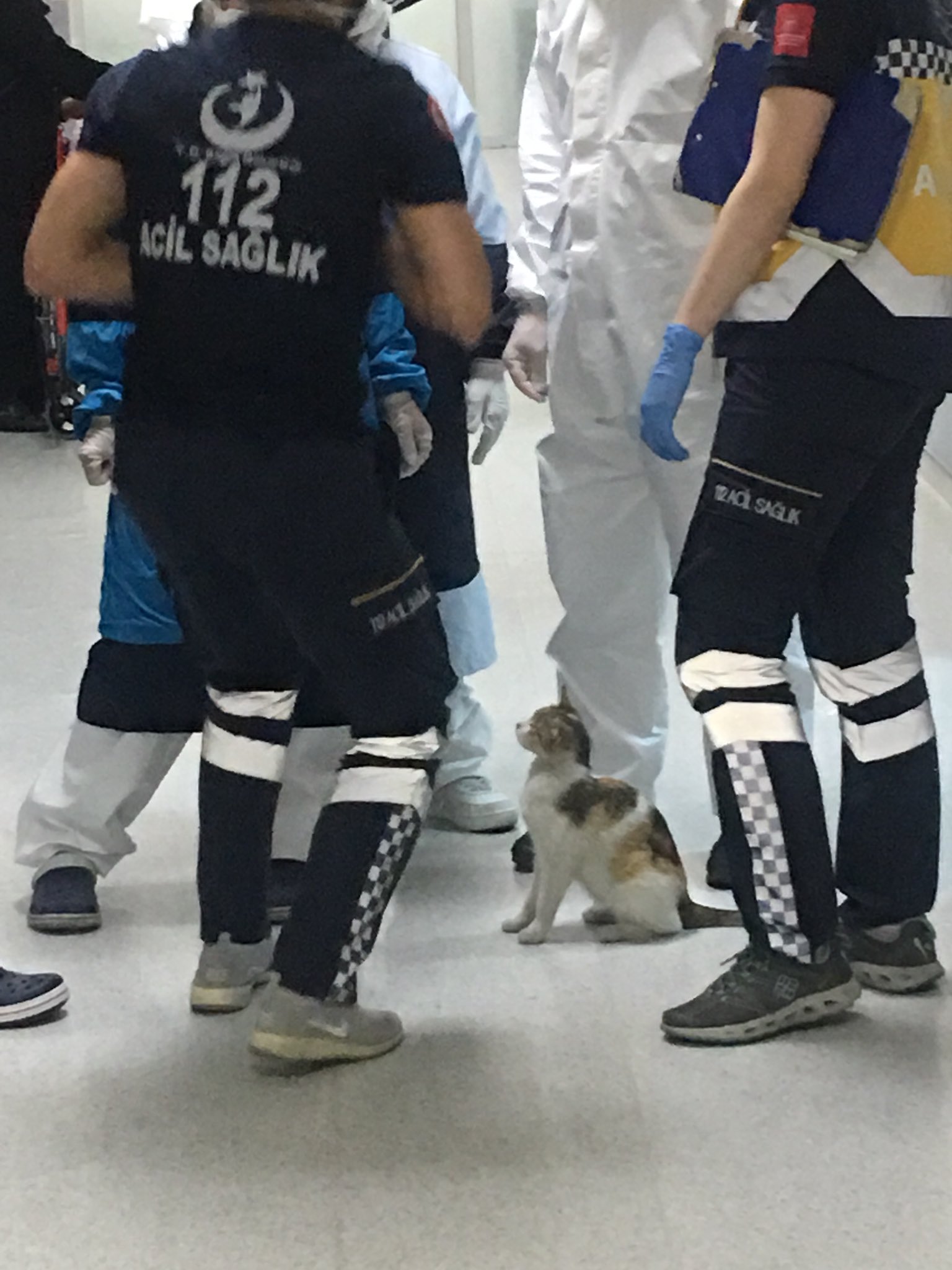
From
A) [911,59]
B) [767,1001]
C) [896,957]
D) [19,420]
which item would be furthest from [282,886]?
[19,420]

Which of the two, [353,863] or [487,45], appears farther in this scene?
[487,45]

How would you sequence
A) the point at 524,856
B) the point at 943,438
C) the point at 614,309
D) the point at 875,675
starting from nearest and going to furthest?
the point at 875,675
the point at 614,309
the point at 524,856
the point at 943,438

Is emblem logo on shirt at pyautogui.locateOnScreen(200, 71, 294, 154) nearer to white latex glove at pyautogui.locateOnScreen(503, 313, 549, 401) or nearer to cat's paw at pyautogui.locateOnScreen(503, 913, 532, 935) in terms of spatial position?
white latex glove at pyautogui.locateOnScreen(503, 313, 549, 401)

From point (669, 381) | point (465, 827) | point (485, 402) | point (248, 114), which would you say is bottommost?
point (465, 827)

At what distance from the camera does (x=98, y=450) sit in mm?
1965

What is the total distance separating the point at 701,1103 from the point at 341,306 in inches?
36.3

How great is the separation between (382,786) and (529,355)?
78cm

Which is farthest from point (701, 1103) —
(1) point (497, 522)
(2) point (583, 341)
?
(1) point (497, 522)

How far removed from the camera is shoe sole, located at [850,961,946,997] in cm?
192

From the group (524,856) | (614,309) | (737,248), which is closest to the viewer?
(737,248)

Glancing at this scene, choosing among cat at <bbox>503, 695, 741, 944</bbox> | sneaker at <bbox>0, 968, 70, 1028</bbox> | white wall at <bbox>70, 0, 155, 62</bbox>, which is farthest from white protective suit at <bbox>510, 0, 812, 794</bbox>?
white wall at <bbox>70, 0, 155, 62</bbox>

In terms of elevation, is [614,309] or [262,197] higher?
[262,197]

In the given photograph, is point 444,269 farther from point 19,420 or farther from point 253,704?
point 19,420

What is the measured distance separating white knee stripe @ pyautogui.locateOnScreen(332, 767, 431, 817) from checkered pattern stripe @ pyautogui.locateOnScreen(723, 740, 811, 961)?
350 millimetres
